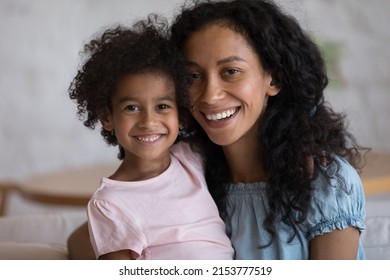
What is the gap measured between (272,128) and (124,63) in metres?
0.26

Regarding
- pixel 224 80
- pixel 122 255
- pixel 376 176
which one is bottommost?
pixel 122 255

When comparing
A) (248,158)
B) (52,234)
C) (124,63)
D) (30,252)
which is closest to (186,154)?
(248,158)

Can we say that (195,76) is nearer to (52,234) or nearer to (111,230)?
(111,230)

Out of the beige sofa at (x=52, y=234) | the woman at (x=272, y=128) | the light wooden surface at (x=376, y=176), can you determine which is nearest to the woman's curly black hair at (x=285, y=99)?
the woman at (x=272, y=128)

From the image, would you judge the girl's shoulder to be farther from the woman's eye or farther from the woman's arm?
the woman's arm

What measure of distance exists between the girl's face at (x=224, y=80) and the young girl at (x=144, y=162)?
1.1 inches

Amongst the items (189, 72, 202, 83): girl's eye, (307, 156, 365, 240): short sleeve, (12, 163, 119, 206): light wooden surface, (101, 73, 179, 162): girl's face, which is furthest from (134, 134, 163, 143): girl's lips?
(12, 163, 119, 206): light wooden surface

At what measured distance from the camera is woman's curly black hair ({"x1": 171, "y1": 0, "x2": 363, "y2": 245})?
3.52 feet

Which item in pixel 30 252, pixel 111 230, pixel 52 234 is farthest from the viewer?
pixel 52 234

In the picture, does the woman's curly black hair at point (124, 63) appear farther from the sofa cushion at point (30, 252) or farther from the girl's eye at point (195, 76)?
the sofa cushion at point (30, 252)

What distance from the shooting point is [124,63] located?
105cm

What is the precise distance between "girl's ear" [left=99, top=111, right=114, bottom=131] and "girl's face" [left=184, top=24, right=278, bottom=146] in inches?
5.2
